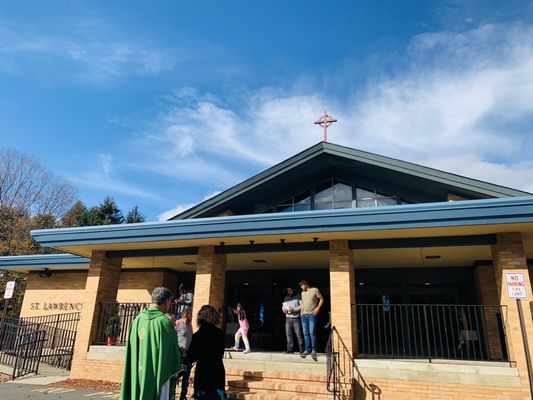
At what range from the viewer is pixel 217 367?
15.0ft

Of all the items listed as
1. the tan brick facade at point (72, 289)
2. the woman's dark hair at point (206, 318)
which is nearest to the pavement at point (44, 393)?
the woman's dark hair at point (206, 318)

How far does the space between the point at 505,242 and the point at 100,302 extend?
1042 cm

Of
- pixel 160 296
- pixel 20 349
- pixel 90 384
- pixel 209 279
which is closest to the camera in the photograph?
pixel 160 296

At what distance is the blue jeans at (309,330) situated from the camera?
9.02 meters

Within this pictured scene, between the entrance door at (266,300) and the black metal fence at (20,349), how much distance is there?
5631 millimetres

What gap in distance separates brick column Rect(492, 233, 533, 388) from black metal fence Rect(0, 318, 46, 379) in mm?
11322

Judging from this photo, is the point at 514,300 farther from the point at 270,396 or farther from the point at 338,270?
the point at 270,396

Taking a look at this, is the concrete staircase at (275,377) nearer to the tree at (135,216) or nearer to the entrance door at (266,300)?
the entrance door at (266,300)

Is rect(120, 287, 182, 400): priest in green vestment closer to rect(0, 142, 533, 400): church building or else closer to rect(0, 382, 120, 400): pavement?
rect(0, 142, 533, 400): church building

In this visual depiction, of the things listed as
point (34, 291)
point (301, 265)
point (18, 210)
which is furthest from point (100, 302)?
point (18, 210)

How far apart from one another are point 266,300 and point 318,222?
6814mm

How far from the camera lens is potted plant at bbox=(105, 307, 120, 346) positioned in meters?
11.3

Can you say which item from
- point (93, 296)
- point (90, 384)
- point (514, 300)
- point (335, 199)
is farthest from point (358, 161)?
point (90, 384)

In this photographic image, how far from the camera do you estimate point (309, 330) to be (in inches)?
360
